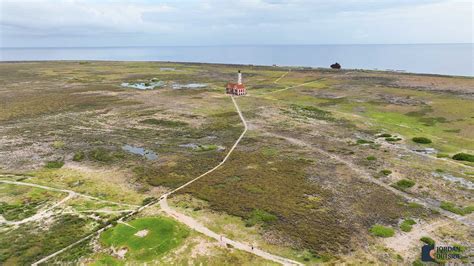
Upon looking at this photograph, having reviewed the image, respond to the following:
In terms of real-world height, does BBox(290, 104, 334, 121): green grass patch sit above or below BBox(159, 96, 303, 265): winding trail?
above

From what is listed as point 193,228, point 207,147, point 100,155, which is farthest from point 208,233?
point 100,155

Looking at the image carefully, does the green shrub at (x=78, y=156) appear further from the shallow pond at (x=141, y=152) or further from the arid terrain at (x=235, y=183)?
the shallow pond at (x=141, y=152)

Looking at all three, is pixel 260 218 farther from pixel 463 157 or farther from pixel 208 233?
pixel 463 157

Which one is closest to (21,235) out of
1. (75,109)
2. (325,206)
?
(325,206)

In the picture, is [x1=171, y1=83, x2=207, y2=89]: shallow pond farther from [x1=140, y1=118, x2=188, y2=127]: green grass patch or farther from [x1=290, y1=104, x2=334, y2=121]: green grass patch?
[x1=140, y1=118, x2=188, y2=127]: green grass patch

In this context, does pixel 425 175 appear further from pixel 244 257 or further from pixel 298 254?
pixel 244 257

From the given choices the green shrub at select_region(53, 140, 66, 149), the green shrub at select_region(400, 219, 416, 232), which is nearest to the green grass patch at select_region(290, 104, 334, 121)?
the green shrub at select_region(400, 219, 416, 232)
